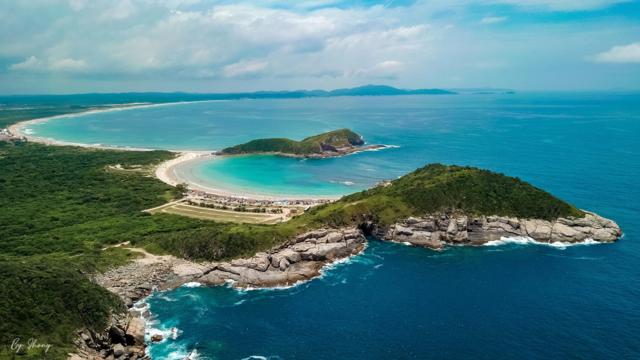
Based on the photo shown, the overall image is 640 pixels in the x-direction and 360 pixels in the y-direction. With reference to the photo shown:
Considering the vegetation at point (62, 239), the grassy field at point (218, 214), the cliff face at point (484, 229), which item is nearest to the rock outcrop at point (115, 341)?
the vegetation at point (62, 239)

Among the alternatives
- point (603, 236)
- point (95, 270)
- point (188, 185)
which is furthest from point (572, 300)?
point (188, 185)

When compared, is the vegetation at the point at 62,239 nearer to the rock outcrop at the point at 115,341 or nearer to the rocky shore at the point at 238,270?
the rock outcrop at the point at 115,341

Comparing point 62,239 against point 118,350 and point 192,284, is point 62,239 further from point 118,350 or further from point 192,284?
point 118,350

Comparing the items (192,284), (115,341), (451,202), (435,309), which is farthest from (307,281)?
(451,202)

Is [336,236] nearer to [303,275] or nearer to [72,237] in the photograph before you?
[303,275]

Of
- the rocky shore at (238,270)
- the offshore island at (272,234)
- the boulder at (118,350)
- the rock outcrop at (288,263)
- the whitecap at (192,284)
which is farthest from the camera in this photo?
the rock outcrop at (288,263)

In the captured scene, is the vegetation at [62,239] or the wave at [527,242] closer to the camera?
the vegetation at [62,239]

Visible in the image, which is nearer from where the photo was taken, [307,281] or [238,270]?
[307,281]
